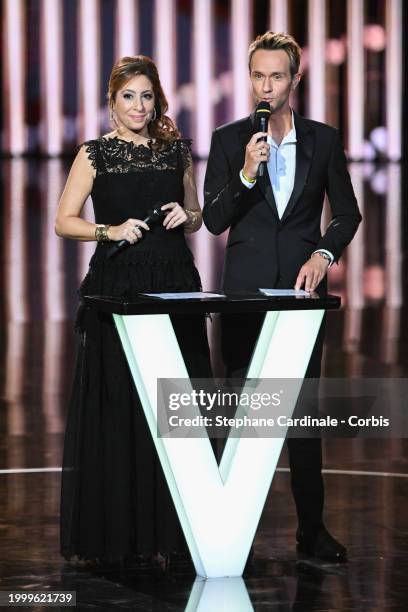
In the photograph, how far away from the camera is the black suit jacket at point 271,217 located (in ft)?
12.7

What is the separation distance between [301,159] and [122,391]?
0.75 m

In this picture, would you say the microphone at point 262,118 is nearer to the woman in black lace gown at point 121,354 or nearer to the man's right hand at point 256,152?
the man's right hand at point 256,152

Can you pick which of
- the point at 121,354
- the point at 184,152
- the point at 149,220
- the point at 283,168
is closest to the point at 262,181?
the point at 283,168

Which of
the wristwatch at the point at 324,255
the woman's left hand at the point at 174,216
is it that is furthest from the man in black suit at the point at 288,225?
the woman's left hand at the point at 174,216

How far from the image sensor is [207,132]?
1141 inches

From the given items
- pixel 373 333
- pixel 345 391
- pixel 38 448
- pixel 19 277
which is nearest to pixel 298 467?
pixel 38 448

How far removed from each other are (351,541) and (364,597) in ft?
1.62

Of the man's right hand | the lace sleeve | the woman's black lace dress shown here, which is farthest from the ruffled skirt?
the man's right hand

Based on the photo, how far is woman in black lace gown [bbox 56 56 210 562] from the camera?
3816 millimetres

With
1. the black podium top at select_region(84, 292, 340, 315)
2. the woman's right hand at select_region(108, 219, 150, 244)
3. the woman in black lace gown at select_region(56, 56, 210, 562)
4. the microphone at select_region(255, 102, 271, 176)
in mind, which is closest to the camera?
the black podium top at select_region(84, 292, 340, 315)

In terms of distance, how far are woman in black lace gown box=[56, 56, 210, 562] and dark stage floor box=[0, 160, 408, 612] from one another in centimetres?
11

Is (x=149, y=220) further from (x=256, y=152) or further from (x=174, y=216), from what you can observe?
(x=256, y=152)

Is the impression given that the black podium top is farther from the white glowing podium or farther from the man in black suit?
the man in black suit

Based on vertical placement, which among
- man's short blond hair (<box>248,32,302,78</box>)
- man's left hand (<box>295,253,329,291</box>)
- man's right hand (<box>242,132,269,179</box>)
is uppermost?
man's short blond hair (<box>248,32,302,78</box>)
